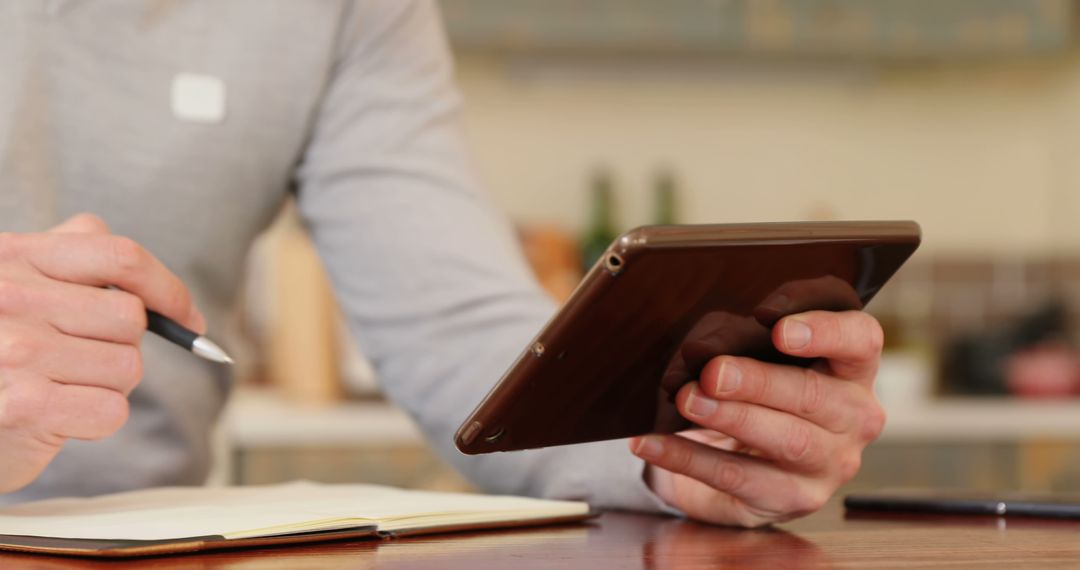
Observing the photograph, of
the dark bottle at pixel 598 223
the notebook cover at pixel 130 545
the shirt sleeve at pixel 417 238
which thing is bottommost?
the notebook cover at pixel 130 545

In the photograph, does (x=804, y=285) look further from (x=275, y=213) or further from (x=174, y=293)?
(x=275, y=213)

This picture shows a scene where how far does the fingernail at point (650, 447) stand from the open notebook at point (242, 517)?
5 centimetres

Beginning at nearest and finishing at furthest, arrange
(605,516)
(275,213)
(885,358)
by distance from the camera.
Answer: (605,516)
(275,213)
(885,358)

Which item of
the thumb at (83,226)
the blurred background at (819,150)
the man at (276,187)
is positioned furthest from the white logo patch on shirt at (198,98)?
the blurred background at (819,150)

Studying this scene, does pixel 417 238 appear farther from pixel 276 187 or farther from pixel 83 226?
pixel 83 226

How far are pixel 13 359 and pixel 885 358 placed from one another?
2.14 metres

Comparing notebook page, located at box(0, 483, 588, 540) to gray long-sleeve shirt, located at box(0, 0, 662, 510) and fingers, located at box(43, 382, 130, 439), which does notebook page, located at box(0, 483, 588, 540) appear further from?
gray long-sleeve shirt, located at box(0, 0, 662, 510)

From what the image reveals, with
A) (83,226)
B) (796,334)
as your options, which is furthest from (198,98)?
(796,334)

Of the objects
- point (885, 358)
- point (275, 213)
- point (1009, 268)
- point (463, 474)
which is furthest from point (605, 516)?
point (1009, 268)

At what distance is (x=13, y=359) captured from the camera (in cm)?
59

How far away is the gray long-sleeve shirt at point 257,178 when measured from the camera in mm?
896

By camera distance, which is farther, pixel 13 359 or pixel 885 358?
pixel 885 358

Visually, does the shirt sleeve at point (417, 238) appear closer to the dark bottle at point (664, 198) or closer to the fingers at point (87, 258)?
the fingers at point (87, 258)

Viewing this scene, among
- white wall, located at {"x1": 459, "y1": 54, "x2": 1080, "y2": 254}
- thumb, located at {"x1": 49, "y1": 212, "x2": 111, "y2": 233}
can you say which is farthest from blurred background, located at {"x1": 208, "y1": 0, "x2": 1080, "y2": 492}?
thumb, located at {"x1": 49, "y1": 212, "x2": 111, "y2": 233}
